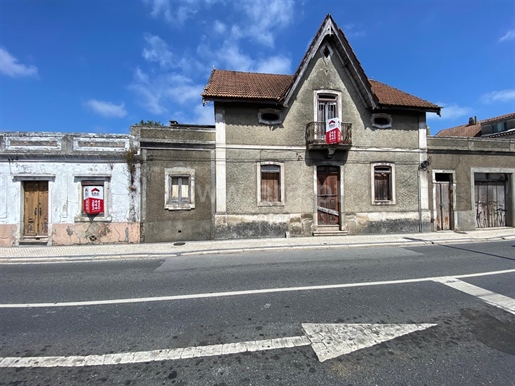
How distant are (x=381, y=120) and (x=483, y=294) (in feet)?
35.4

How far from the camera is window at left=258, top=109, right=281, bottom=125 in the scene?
12.5 m

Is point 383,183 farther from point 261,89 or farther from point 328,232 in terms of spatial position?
point 261,89

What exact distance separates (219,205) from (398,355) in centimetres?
971

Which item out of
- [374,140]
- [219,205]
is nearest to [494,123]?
[374,140]

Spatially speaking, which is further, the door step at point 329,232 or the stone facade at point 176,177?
the door step at point 329,232

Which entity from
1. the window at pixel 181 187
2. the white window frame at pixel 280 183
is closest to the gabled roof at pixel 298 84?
the white window frame at pixel 280 183

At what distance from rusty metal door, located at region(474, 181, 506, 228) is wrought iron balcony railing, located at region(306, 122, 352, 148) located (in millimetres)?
8216

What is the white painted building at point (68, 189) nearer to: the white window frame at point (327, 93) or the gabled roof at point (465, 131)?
the white window frame at point (327, 93)

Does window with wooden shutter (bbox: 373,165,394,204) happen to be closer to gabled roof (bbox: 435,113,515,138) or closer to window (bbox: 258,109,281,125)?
window (bbox: 258,109,281,125)

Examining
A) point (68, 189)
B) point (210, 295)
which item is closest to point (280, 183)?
point (210, 295)

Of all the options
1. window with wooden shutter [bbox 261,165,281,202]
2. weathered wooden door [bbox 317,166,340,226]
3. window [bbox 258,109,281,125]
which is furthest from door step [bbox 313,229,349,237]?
window [bbox 258,109,281,125]

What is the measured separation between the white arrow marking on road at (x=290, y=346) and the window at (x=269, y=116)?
34.0ft

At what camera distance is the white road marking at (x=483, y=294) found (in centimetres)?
430

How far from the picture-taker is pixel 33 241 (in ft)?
36.0
